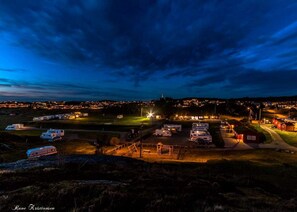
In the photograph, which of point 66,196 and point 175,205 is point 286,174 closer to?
point 175,205

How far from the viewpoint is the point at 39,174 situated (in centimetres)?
1338

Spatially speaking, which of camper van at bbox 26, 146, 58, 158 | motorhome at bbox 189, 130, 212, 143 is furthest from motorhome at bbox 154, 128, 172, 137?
camper van at bbox 26, 146, 58, 158

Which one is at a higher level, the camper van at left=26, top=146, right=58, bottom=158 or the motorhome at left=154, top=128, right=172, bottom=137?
the motorhome at left=154, top=128, right=172, bottom=137

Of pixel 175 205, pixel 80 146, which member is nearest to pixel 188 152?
pixel 80 146

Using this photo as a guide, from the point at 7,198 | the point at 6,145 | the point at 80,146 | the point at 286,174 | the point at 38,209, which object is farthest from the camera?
the point at 80,146

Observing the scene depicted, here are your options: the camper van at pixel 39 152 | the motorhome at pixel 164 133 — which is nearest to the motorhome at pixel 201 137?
the motorhome at pixel 164 133

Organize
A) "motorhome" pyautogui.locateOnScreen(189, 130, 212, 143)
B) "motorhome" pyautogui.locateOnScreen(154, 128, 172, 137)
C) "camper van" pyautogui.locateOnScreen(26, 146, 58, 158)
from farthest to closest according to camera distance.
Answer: "motorhome" pyautogui.locateOnScreen(154, 128, 172, 137)
"motorhome" pyautogui.locateOnScreen(189, 130, 212, 143)
"camper van" pyautogui.locateOnScreen(26, 146, 58, 158)

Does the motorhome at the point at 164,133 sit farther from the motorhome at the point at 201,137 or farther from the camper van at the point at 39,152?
the camper van at the point at 39,152

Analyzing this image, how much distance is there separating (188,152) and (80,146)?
1863cm

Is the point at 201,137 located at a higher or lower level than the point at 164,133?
higher

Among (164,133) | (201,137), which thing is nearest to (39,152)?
(201,137)

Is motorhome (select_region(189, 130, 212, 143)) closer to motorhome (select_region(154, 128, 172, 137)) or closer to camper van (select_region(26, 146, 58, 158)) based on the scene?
motorhome (select_region(154, 128, 172, 137))

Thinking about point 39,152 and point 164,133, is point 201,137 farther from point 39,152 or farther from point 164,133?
point 39,152

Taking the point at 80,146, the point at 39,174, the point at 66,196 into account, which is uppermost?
the point at 66,196
